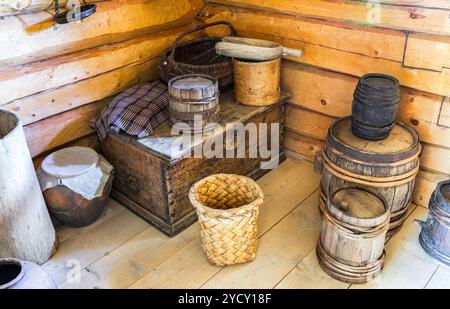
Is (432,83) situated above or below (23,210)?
above

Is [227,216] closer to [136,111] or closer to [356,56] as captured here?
[136,111]

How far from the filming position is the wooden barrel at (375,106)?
2.00 metres

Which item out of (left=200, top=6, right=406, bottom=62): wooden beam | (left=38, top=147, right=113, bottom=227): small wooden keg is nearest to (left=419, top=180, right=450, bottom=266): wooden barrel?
(left=200, top=6, right=406, bottom=62): wooden beam

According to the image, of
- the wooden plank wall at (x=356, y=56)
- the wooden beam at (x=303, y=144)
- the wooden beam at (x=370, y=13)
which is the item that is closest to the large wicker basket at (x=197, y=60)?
the wooden plank wall at (x=356, y=56)

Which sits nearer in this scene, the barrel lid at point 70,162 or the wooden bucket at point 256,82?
the barrel lid at point 70,162

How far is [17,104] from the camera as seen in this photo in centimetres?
218

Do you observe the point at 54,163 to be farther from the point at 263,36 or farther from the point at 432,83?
the point at 432,83

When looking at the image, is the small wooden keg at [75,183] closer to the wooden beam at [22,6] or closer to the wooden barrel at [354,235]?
the wooden beam at [22,6]

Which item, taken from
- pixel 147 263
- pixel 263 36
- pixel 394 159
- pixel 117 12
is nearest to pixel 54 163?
pixel 147 263

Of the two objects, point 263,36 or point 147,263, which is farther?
point 263,36

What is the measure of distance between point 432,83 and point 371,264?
907 millimetres

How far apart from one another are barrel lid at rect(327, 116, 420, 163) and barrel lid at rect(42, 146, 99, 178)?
1179 mm

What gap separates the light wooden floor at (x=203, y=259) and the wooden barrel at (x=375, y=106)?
1.87 feet

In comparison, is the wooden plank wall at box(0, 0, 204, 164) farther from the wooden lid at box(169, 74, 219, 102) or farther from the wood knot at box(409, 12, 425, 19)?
the wood knot at box(409, 12, 425, 19)
